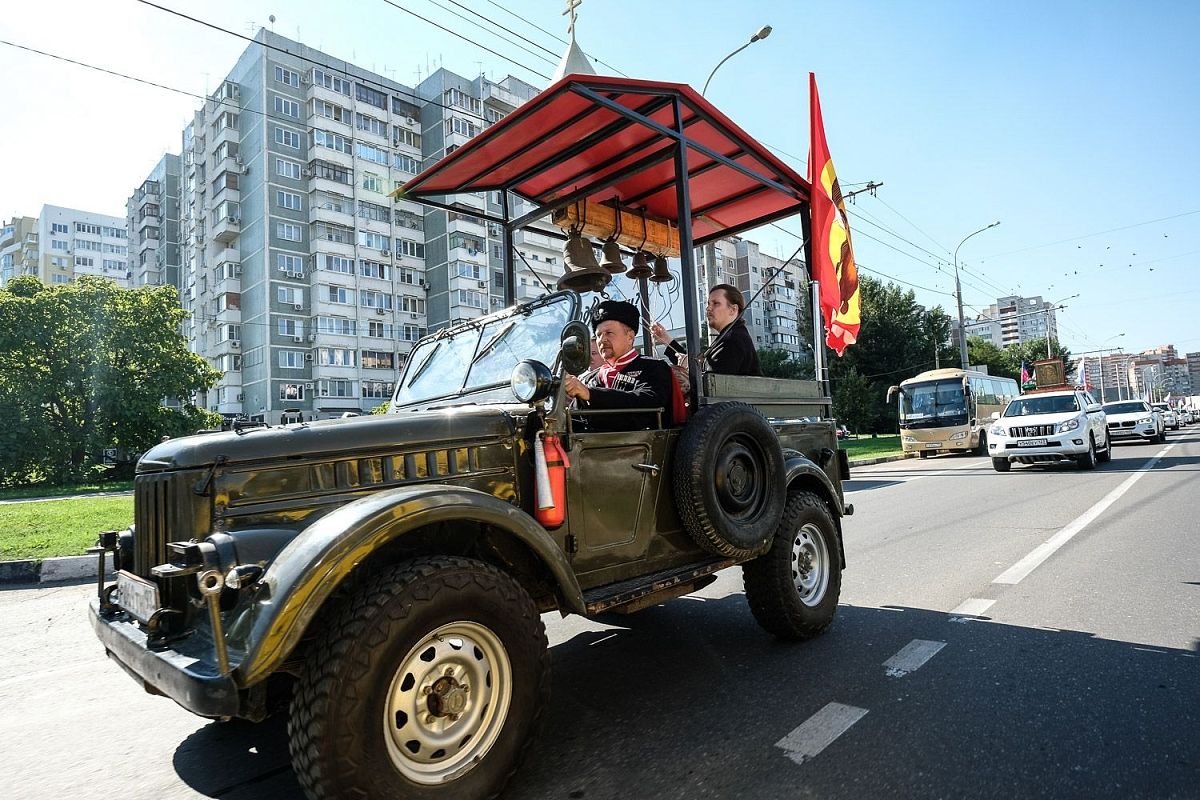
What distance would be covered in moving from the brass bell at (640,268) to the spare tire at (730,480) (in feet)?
7.54

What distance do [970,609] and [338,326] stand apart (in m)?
48.1

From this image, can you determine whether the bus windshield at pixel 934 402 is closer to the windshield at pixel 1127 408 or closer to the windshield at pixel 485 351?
the windshield at pixel 1127 408

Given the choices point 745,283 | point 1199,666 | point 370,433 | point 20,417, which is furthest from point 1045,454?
point 745,283

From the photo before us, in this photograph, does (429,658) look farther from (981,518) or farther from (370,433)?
(981,518)

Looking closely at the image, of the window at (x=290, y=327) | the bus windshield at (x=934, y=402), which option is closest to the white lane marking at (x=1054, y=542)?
the bus windshield at (x=934, y=402)

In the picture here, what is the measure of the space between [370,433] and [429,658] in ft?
2.84

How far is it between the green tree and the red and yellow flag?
103 feet

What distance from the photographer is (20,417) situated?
26688 mm

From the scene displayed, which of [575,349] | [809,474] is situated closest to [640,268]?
[809,474]

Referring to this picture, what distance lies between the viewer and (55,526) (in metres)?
9.69

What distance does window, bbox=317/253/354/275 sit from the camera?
4672 centimetres

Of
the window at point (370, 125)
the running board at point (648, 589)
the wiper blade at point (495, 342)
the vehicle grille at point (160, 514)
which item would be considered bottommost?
the running board at point (648, 589)

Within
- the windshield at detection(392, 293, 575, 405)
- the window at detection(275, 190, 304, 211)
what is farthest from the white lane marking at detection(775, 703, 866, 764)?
the window at detection(275, 190, 304, 211)

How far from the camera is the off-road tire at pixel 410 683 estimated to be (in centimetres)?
199
